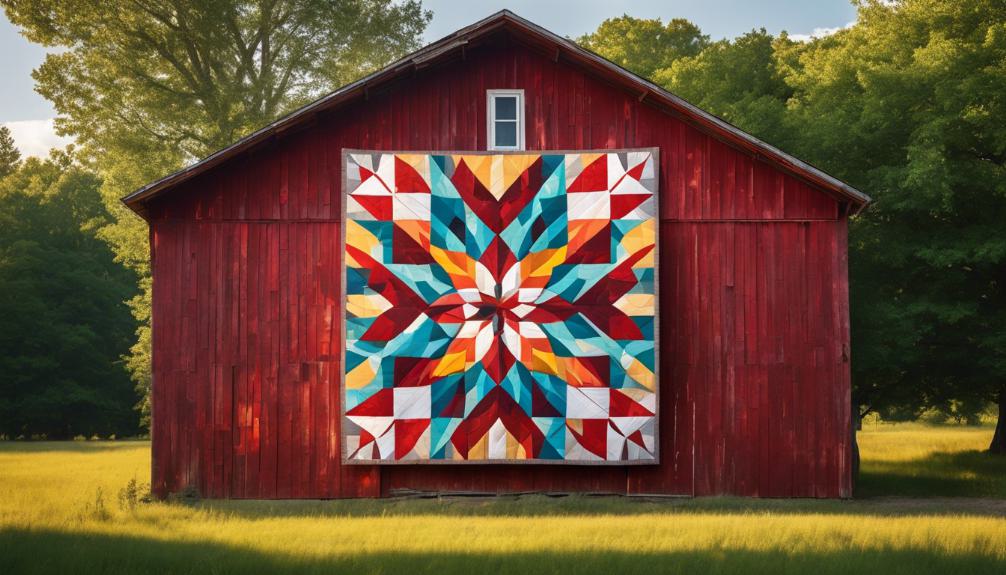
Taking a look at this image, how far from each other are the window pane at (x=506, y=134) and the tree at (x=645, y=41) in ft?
78.1

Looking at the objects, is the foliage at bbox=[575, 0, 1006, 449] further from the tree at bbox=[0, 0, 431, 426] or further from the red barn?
the tree at bbox=[0, 0, 431, 426]

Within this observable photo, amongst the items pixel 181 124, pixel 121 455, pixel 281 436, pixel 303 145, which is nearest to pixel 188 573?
pixel 281 436

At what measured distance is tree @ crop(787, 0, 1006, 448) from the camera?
2505cm

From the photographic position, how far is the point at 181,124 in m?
34.2

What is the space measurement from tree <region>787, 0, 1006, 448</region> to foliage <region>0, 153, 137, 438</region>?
1264 inches

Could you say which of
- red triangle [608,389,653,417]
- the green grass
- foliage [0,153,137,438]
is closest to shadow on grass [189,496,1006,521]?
red triangle [608,389,653,417]

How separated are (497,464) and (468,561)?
7.52 meters

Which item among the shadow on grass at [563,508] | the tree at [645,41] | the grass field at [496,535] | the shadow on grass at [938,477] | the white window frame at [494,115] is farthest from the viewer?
the tree at [645,41]

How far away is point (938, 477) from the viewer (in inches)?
1024

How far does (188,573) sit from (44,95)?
85.5 ft

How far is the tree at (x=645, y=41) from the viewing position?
4294 centimetres

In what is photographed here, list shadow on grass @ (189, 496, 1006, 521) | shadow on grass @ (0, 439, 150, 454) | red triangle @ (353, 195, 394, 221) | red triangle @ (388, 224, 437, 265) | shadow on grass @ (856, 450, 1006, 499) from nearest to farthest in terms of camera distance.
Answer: shadow on grass @ (189, 496, 1006, 521) → red triangle @ (388, 224, 437, 265) → red triangle @ (353, 195, 394, 221) → shadow on grass @ (856, 450, 1006, 499) → shadow on grass @ (0, 439, 150, 454)

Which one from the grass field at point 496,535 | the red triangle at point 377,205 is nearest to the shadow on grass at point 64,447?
the grass field at point 496,535

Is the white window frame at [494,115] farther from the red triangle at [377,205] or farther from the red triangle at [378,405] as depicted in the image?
the red triangle at [378,405]
